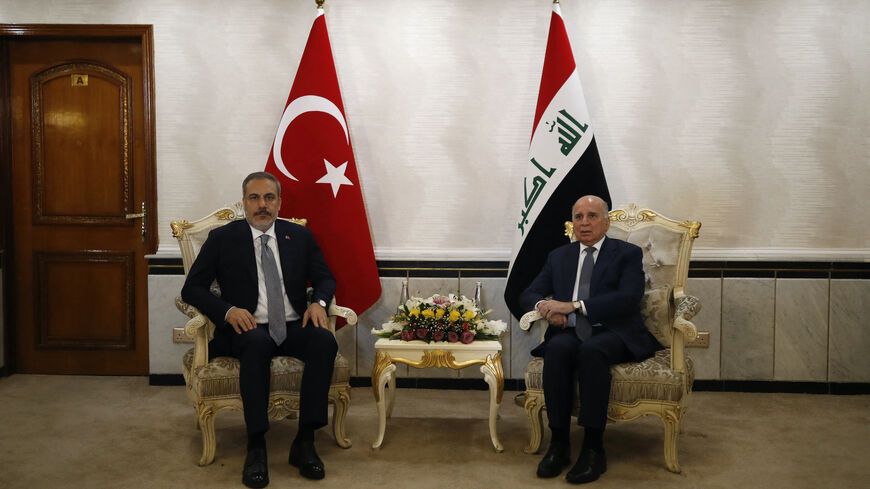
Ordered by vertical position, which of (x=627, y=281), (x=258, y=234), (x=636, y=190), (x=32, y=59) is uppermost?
(x=32, y=59)

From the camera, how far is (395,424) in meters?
3.37

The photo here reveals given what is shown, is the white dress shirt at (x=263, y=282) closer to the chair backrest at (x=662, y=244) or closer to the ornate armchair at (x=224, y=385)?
the ornate armchair at (x=224, y=385)

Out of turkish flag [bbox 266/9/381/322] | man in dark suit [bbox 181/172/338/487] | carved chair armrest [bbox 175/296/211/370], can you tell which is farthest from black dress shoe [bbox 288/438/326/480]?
turkish flag [bbox 266/9/381/322]

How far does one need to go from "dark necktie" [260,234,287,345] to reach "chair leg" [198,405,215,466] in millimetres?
405

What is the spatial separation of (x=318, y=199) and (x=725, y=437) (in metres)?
2.46

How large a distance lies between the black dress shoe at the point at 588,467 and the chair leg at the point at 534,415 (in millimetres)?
272

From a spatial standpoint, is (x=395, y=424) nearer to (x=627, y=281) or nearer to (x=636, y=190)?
(x=627, y=281)

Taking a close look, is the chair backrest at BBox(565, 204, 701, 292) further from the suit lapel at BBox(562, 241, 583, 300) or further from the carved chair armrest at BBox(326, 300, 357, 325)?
the carved chair armrest at BBox(326, 300, 357, 325)

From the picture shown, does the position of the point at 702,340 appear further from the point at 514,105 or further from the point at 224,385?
the point at 224,385

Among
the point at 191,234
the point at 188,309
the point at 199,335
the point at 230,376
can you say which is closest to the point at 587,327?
the point at 230,376

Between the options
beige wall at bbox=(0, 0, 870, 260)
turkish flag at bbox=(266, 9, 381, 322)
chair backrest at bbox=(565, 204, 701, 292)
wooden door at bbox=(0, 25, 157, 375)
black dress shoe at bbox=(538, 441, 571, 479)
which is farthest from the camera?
wooden door at bbox=(0, 25, 157, 375)

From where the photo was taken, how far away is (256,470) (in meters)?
2.60

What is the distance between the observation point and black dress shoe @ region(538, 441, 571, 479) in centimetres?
269

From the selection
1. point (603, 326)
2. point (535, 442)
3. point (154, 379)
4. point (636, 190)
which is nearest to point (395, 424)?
point (535, 442)
